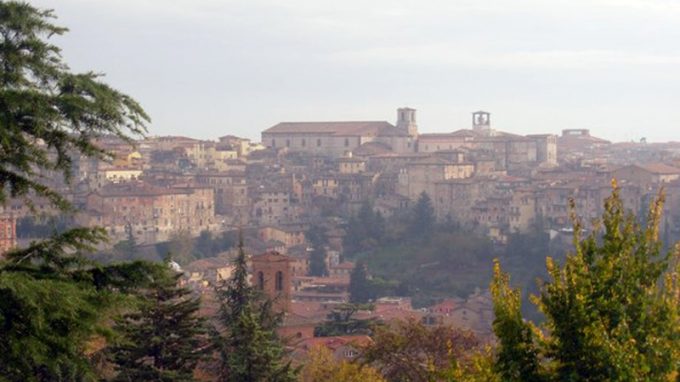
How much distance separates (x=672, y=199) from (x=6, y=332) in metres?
60.2

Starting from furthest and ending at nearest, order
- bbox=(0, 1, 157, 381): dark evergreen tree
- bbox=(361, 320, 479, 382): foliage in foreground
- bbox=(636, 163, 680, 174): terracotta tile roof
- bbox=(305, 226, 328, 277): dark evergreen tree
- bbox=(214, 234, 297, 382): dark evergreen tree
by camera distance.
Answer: bbox=(636, 163, 680, 174): terracotta tile roof
bbox=(305, 226, 328, 277): dark evergreen tree
bbox=(361, 320, 479, 382): foliage in foreground
bbox=(214, 234, 297, 382): dark evergreen tree
bbox=(0, 1, 157, 381): dark evergreen tree

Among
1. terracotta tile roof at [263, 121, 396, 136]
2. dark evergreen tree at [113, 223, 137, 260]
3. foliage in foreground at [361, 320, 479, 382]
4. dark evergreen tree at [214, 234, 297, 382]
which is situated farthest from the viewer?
terracotta tile roof at [263, 121, 396, 136]

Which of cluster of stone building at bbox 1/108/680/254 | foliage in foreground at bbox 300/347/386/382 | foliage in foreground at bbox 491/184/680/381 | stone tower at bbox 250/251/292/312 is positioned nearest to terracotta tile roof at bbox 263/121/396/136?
cluster of stone building at bbox 1/108/680/254

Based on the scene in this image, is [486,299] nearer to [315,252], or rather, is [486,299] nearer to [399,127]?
[315,252]

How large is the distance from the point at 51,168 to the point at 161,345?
631 centimetres

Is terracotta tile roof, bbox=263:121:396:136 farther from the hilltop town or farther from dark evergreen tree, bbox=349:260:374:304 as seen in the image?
dark evergreen tree, bbox=349:260:374:304

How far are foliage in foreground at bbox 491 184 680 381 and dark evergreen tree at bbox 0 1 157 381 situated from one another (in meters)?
1.71

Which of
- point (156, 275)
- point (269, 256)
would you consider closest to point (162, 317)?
point (156, 275)

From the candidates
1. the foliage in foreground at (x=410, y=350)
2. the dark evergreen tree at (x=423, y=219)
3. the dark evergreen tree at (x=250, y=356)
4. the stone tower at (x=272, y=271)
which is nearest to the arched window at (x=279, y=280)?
the stone tower at (x=272, y=271)

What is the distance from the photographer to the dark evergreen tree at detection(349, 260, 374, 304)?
49844 millimetres

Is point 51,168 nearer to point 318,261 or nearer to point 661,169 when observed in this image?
point 318,261

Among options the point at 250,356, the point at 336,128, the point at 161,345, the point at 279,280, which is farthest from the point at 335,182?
the point at 161,345

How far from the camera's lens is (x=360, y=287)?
166ft

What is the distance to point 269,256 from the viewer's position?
37.6 metres
